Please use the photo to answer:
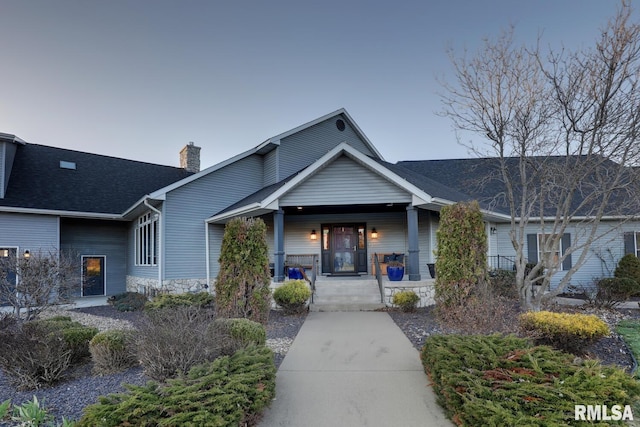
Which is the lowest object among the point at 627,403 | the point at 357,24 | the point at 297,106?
the point at 627,403

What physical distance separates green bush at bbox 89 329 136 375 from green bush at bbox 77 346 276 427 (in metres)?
1.88

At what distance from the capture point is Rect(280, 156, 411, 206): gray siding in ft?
33.6

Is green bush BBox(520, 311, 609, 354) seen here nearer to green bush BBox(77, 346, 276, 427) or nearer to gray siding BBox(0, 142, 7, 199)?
green bush BBox(77, 346, 276, 427)

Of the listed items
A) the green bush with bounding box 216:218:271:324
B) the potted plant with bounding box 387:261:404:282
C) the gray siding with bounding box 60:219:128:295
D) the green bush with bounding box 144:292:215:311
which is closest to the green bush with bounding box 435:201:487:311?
the potted plant with bounding box 387:261:404:282

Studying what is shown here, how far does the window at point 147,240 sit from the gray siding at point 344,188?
5314mm

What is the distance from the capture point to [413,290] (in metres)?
9.48

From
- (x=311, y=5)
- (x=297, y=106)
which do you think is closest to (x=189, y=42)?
(x=311, y=5)

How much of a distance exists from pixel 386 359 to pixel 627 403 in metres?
2.78

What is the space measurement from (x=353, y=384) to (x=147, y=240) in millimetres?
11234

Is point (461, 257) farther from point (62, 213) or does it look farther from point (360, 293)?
point (62, 213)

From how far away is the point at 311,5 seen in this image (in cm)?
1080

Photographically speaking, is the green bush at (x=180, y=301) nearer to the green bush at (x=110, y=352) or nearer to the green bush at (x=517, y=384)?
the green bush at (x=110, y=352)

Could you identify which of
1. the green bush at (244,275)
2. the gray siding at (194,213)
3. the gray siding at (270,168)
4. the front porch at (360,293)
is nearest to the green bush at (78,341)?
the green bush at (244,275)

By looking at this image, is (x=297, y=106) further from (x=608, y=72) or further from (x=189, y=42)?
(x=608, y=72)
